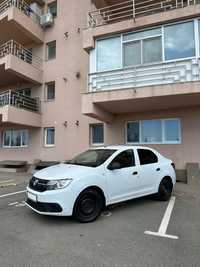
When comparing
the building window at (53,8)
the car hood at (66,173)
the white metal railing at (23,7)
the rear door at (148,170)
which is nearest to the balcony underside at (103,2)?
the building window at (53,8)

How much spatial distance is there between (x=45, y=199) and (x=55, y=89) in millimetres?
10916

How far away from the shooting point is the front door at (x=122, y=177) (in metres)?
5.72

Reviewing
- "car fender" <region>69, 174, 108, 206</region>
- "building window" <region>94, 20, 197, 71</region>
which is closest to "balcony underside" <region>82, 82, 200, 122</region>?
"building window" <region>94, 20, 197, 71</region>

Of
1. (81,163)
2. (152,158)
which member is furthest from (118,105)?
(81,163)

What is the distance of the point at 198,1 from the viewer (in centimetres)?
1043

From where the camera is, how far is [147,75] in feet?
31.6

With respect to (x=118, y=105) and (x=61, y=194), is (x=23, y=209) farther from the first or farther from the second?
(x=118, y=105)

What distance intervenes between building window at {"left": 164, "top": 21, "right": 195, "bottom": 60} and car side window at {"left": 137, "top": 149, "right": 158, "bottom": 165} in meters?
4.65

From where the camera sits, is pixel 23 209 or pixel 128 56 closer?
pixel 23 209

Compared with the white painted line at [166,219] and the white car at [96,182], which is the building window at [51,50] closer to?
the white car at [96,182]

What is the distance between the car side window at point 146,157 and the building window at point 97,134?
19.7ft

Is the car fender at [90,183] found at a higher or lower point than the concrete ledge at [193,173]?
higher

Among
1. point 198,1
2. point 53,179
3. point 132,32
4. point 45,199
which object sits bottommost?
point 45,199

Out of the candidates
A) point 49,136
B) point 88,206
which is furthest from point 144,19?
point 49,136
